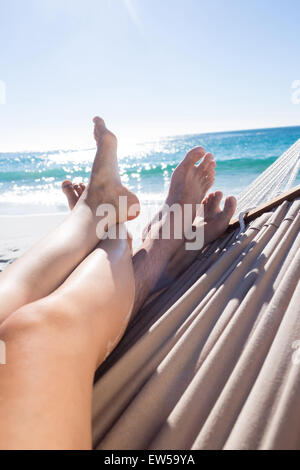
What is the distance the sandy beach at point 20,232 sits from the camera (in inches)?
88.4

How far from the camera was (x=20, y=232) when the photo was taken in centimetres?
285

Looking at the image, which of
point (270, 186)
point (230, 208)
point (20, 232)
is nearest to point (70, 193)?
point (230, 208)

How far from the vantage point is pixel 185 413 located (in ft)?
1.49

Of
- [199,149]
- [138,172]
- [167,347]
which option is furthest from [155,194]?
[167,347]

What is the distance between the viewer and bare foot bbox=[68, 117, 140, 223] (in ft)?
3.13

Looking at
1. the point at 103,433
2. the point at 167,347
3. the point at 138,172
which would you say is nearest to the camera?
the point at 103,433

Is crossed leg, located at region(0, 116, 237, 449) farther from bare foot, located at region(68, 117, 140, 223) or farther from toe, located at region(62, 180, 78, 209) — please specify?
toe, located at region(62, 180, 78, 209)

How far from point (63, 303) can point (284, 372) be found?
0.34 m

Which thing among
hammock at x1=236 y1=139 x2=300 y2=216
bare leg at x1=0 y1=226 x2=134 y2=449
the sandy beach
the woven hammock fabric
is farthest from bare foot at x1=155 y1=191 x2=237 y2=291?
the sandy beach

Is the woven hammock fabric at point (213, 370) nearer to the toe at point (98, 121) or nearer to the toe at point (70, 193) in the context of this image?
the toe at point (70, 193)

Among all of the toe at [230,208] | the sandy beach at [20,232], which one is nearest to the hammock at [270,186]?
the toe at [230,208]

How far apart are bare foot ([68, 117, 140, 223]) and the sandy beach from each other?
3.54 ft

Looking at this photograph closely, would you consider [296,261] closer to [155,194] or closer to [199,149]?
[199,149]

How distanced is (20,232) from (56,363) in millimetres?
2650
